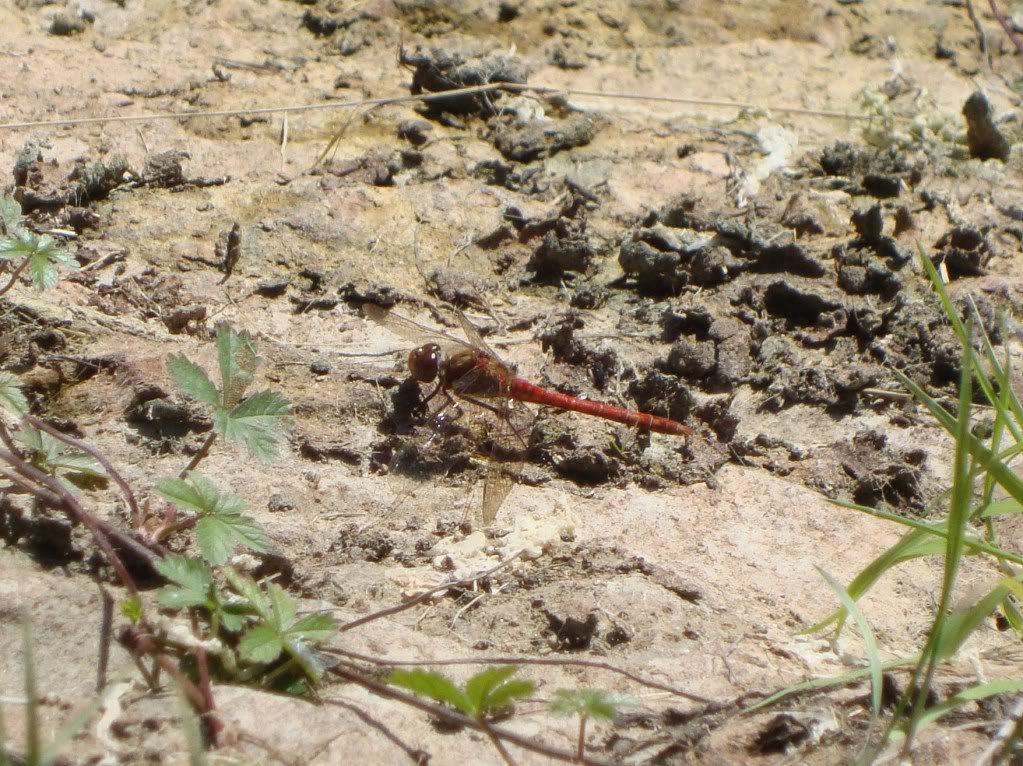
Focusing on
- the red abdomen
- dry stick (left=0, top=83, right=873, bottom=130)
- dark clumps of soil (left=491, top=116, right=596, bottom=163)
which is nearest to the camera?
the red abdomen

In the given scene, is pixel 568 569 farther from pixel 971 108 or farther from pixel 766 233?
pixel 971 108

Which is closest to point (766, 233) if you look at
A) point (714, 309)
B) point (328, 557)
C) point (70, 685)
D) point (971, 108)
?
point (714, 309)

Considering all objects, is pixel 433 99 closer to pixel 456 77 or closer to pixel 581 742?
pixel 456 77

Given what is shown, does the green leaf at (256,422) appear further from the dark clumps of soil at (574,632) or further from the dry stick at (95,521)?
the dark clumps of soil at (574,632)

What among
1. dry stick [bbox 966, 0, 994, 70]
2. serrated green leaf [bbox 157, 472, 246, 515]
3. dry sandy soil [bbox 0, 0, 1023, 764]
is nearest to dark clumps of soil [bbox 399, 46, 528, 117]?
dry sandy soil [bbox 0, 0, 1023, 764]

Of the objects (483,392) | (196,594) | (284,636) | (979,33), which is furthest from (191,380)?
(979,33)

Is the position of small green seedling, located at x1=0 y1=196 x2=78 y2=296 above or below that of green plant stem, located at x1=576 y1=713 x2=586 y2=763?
above

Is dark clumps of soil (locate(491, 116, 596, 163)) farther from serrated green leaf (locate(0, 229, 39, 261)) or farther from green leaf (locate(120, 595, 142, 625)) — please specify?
green leaf (locate(120, 595, 142, 625))
